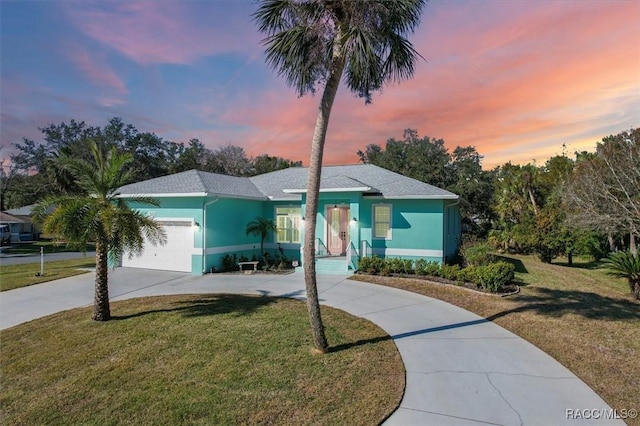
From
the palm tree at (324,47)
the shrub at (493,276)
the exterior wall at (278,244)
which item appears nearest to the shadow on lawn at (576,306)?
the shrub at (493,276)

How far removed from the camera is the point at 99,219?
774 centimetres

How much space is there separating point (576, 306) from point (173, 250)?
15026 mm

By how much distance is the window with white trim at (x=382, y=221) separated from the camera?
1541 cm

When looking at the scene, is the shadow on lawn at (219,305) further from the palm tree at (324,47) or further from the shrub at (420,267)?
the shrub at (420,267)

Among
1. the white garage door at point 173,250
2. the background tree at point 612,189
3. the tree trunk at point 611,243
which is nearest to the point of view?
the white garage door at point 173,250

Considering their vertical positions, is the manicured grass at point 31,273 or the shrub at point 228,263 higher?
the shrub at point 228,263

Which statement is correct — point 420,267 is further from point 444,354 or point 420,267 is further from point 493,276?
point 444,354

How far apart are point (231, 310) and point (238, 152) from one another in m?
39.7

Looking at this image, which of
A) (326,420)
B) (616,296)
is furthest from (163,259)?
(616,296)

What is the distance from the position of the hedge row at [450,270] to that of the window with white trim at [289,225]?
13.3 feet

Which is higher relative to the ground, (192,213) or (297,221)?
(192,213)

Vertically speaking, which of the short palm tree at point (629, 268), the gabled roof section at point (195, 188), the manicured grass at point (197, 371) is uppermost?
the gabled roof section at point (195, 188)

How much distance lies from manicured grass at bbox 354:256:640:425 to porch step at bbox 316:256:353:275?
119cm

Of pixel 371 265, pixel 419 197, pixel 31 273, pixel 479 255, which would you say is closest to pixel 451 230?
pixel 419 197
